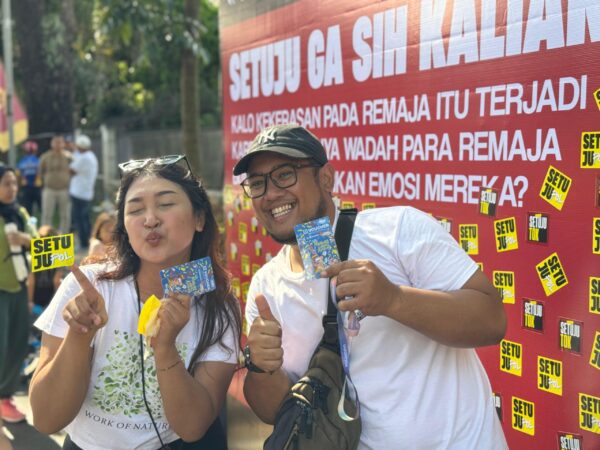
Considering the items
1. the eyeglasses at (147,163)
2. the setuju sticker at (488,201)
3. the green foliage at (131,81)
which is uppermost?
the green foliage at (131,81)

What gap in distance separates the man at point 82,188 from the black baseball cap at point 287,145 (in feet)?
38.7

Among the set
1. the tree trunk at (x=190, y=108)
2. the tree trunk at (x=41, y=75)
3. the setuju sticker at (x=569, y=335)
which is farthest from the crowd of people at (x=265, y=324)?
the tree trunk at (x=41, y=75)

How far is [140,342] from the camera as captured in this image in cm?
248

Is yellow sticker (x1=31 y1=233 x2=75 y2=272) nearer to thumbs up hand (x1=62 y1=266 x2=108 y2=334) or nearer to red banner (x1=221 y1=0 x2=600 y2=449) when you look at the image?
thumbs up hand (x1=62 y1=266 x2=108 y2=334)

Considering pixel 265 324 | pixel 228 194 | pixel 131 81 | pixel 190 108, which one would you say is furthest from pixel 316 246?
pixel 131 81

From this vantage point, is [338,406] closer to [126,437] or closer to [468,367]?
[468,367]

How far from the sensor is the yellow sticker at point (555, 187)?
255 cm

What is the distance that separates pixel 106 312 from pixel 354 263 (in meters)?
0.78

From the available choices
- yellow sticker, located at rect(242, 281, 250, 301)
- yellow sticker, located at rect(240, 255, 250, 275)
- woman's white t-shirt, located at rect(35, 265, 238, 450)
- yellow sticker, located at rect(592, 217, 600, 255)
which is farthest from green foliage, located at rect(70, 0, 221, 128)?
yellow sticker, located at rect(592, 217, 600, 255)

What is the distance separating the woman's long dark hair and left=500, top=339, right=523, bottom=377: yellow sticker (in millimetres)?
1008

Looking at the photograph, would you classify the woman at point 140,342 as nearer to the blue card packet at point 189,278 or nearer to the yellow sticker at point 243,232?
Result: the blue card packet at point 189,278

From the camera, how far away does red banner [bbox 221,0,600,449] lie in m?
2.51

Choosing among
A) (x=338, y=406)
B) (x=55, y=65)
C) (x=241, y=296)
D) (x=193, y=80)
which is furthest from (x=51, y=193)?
(x=338, y=406)

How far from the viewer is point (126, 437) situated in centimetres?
244
